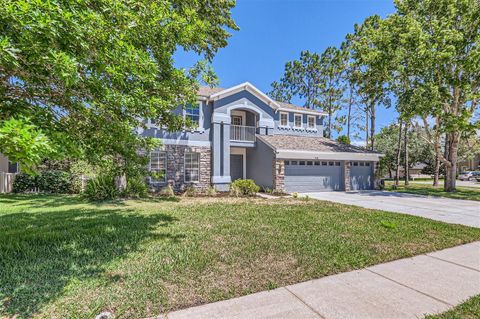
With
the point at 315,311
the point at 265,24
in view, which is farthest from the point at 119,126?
the point at 265,24

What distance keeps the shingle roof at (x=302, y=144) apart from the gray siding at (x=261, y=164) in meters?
0.61

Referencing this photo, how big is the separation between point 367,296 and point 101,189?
465 inches

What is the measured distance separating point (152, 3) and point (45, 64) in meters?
2.73

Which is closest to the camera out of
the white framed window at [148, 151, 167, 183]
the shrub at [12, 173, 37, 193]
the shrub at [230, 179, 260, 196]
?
the shrub at [12, 173, 37, 193]

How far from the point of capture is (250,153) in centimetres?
1902

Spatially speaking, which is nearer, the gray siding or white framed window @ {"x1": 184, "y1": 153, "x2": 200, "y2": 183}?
white framed window @ {"x1": 184, "y1": 153, "x2": 200, "y2": 183}

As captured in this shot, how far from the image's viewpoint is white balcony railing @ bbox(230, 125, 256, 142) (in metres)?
17.7

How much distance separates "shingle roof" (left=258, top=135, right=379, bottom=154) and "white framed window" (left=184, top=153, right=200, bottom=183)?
479 cm

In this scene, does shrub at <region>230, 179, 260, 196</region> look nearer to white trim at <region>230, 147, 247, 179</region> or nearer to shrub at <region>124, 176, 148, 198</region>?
white trim at <region>230, 147, 247, 179</region>

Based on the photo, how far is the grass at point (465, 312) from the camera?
124 inches

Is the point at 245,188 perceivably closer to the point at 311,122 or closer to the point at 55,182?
the point at 311,122

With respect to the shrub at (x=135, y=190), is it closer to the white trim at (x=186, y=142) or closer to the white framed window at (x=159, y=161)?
the white framed window at (x=159, y=161)

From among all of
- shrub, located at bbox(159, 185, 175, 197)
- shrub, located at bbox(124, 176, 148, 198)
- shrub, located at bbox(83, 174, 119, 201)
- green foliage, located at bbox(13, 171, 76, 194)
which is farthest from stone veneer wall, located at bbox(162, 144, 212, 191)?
green foliage, located at bbox(13, 171, 76, 194)

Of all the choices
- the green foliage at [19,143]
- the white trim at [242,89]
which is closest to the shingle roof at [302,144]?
the white trim at [242,89]
